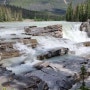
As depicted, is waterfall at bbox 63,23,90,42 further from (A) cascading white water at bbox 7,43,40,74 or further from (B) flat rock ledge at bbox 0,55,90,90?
(B) flat rock ledge at bbox 0,55,90,90

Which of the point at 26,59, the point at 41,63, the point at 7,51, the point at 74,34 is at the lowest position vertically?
the point at 26,59

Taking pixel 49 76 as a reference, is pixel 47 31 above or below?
above

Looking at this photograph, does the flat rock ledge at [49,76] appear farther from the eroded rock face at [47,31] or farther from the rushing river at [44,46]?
the eroded rock face at [47,31]

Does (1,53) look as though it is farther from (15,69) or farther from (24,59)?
(15,69)

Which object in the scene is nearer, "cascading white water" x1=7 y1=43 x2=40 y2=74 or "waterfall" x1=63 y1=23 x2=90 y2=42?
"cascading white water" x1=7 y1=43 x2=40 y2=74

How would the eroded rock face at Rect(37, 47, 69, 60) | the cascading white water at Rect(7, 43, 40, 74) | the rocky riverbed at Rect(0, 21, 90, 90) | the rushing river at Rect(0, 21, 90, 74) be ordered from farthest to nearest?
the eroded rock face at Rect(37, 47, 69, 60) < the rushing river at Rect(0, 21, 90, 74) < the cascading white water at Rect(7, 43, 40, 74) < the rocky riverbed at Rect(0, 21, 90, 90)

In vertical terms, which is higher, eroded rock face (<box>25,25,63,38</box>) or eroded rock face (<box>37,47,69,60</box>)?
eroded rock face (<box>25,25,63,38</box>)

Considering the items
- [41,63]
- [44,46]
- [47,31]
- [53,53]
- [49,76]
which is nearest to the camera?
[49,76]

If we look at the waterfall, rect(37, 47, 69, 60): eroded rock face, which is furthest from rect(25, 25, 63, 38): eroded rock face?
rect(37, 47, 69, 60): eroded rock face

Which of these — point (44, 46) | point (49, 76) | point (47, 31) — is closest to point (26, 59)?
point (44, 46)

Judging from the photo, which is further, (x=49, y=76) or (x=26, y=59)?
(x=26, y=59)

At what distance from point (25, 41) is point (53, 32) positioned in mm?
16164

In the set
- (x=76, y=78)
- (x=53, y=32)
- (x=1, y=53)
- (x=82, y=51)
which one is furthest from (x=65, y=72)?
(x=53, y=32)

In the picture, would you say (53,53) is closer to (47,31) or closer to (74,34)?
(47,31)
